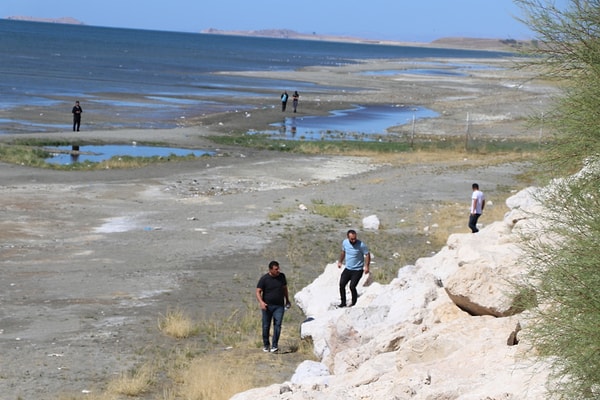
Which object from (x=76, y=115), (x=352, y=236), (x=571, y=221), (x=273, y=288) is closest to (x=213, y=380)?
(x=273, y=288)

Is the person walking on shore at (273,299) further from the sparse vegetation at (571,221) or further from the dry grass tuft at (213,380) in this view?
the sparse vegetation at (571,221)

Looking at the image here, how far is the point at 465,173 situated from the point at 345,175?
416cm

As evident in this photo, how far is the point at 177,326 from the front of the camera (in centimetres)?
1579

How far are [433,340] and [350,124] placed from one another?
45680 millimetres

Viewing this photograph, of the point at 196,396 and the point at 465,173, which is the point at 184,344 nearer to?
the point at 196,396

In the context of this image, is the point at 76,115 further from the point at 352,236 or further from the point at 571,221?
the point at 571,221

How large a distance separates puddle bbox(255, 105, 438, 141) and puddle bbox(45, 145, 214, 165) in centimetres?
780

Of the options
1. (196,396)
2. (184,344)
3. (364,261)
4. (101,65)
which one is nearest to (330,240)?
(364,261)

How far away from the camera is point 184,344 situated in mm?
15383

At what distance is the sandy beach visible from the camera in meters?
15.3

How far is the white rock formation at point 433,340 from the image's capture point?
920cm

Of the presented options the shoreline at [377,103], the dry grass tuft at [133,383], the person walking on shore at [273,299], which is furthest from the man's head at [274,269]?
the shoreline at [377,103]

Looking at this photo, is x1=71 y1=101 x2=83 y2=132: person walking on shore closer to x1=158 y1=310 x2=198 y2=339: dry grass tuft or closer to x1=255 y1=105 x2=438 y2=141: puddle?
x1=255 y1=105 x2=438 y2=141: puddle

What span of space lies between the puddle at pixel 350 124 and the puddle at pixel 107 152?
7.80 metres
